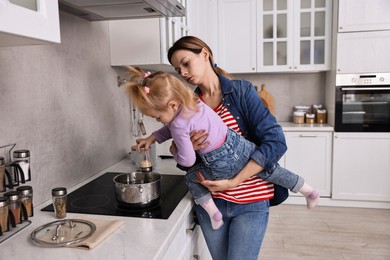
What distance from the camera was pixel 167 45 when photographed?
1999 millimetres

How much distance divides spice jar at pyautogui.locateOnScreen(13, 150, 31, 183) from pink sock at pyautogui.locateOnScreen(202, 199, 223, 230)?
0.68 metres

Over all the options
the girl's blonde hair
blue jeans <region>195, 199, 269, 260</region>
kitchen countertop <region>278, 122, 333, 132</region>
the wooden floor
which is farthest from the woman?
kitchen countertop <region>278, 122, 333, 132</region>

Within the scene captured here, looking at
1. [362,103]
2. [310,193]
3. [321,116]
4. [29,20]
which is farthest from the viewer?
[321,116]

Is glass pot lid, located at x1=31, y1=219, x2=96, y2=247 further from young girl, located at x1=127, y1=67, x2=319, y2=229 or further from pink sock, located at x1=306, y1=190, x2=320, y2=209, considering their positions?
pink sock, located at x1=306, y1=190, x2=320, y2=209

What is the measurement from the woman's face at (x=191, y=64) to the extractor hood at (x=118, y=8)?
0.84 ft

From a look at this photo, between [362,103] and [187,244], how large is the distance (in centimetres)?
272

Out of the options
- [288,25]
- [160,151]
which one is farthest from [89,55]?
[288,25]

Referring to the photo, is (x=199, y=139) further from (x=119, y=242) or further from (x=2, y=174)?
(x=2, y=174)

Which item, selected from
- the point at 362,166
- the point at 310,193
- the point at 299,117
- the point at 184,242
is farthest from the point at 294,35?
the point at 184,242

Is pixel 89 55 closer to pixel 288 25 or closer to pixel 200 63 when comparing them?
pixel 200 63

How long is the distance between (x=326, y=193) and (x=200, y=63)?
2661 mm

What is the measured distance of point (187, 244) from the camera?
1.35m

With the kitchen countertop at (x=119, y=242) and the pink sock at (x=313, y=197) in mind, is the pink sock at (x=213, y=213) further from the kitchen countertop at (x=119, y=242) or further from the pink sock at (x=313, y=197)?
the pink sock at (x=313, y=197)

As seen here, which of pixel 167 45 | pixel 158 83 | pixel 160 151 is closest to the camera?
pixel 158 83
